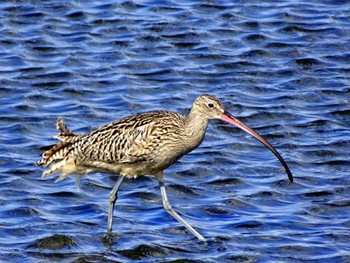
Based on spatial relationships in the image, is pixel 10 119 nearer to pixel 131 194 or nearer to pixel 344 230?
pixel 131 194

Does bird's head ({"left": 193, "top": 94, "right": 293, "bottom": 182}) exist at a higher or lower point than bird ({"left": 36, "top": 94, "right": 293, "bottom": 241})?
higher

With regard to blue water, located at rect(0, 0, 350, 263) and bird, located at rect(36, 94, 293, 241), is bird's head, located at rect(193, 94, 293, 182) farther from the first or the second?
blue water, located at rect(0, 0, 350, 263)

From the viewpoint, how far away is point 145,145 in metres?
11.2

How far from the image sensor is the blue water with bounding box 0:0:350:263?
11117 mm

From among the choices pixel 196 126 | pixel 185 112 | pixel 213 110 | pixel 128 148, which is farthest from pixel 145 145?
pixel 185 112

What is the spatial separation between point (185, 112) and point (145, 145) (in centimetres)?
358

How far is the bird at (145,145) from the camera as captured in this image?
36.6 ft

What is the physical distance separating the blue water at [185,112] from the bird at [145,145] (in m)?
0.47

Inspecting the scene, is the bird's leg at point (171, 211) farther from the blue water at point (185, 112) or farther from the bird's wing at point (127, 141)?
the bird's wing at point (127, 141)

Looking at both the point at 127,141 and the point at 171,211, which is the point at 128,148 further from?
the point at 171,211

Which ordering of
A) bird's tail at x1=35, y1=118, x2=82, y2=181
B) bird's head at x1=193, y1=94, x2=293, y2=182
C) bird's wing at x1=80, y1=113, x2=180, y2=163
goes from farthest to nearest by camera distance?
bird's tail at x1=35, y1=118, x2=82, y2=181, bird's wing at x1=80, y1=113, x2=180, y2=163, bird's head at x1=193, y1=94, x2=293, y2=182

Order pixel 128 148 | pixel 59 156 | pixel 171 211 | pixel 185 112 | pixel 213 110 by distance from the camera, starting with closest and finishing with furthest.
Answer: pixel 213 110 < pixel 128 148 < pixel 171 211 < pixel 59 156 < pixel 185 112

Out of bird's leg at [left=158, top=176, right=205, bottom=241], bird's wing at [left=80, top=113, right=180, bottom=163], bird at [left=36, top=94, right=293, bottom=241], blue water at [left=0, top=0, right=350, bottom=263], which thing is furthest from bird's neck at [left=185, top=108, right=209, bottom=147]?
blue water at [left=0, top=0, right=350, bottom=263]

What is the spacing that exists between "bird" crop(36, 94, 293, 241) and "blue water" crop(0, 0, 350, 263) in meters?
0.47
